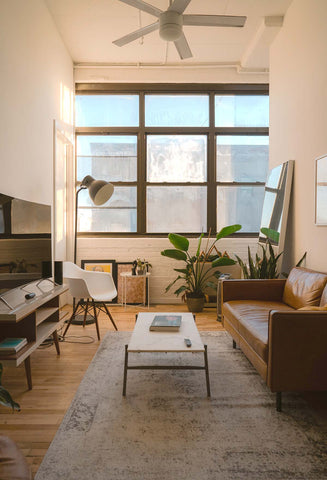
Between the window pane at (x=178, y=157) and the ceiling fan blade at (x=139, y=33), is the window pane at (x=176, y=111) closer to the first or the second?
the window pane at (x=178, y=157)

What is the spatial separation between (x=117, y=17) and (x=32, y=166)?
2.19 meters

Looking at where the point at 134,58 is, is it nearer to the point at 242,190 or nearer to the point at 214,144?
the point at 214,144

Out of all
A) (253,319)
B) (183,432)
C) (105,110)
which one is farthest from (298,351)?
(105,110)

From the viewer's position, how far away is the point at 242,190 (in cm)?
579

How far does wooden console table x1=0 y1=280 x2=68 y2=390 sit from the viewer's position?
2291 mm

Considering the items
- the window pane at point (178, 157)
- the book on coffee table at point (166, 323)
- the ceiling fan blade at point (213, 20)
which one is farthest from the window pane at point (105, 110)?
the book on coffee table at point (166, 323)

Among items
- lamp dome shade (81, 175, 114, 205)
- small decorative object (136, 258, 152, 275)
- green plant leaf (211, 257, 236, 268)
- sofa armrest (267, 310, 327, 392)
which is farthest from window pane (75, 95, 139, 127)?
sofa armrest (267, 310, 327, 392)

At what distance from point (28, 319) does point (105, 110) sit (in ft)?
13.3

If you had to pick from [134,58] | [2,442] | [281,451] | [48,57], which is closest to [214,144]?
[134,58]

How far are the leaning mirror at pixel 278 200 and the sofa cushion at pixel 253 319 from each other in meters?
1.00

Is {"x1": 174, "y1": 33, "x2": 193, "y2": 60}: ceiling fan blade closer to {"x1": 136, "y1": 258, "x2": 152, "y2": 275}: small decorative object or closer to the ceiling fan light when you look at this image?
the ceiling fan light

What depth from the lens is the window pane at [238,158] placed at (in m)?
5.77

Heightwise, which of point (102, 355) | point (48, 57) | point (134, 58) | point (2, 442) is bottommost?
point (102, 355)

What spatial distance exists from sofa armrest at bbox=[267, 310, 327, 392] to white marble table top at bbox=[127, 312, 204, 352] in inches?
18.8
